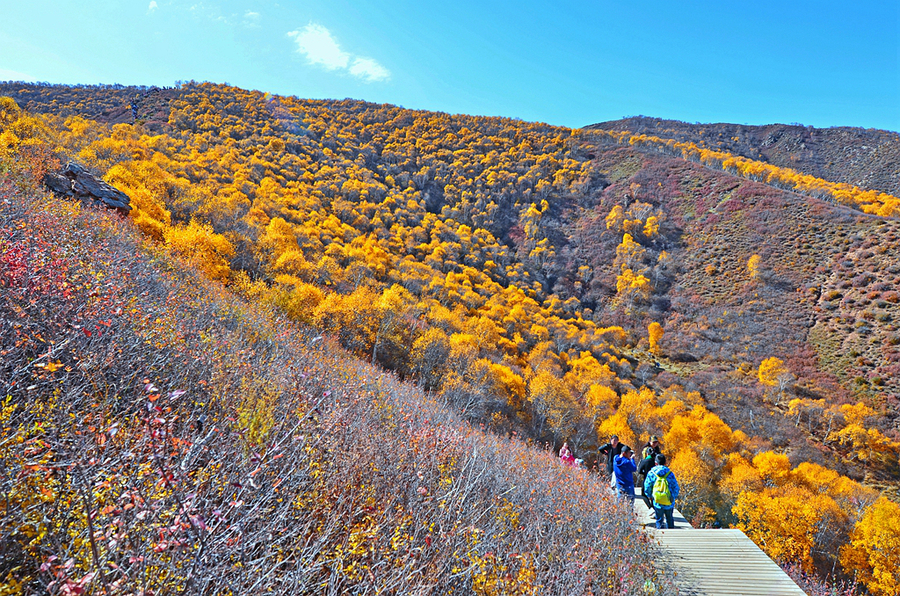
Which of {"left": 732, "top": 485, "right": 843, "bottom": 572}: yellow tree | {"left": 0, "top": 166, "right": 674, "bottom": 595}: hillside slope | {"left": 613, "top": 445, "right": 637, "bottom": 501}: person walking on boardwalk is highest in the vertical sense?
{"left": 0, "top": 166, "right": 674, "bottom": 595}: hillside slope

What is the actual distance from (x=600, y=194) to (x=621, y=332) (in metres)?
31.1

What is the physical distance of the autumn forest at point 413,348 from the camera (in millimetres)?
2279

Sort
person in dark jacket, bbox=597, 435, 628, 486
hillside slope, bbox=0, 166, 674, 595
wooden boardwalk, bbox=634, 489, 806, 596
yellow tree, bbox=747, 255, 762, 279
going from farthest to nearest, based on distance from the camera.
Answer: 1. yellow tree, bbox=747, 255, 762, 279
2. person in dark jacket, bbox=597, 435, 628, 486
3. wooden boardwalk, bbox=634, 489, 806, 596
4. hillside slope, bbox=0, 166, 674, 595

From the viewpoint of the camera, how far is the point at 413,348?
24.9 meters

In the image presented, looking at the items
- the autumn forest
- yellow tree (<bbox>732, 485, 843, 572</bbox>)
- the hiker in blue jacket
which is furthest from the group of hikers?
yellow tree (<bbox>732, 485, 843, 572</bbox>)

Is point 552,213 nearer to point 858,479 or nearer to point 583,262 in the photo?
point 583,262

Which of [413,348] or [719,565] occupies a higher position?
[719,565]

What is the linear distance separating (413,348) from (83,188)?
1734 cm

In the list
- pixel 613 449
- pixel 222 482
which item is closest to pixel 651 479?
pixel 613 449

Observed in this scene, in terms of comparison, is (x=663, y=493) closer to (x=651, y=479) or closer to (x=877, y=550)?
(x=651, y=479)

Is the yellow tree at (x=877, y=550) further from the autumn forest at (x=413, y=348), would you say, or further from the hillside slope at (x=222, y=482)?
the hillside slope at (x=222, y=482)

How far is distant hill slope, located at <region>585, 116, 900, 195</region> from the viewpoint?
7488 centimetres

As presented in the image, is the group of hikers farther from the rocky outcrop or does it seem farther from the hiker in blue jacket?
the rocky outcrop

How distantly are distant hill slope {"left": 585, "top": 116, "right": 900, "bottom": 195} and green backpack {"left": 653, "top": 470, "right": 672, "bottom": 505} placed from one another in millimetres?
96884
